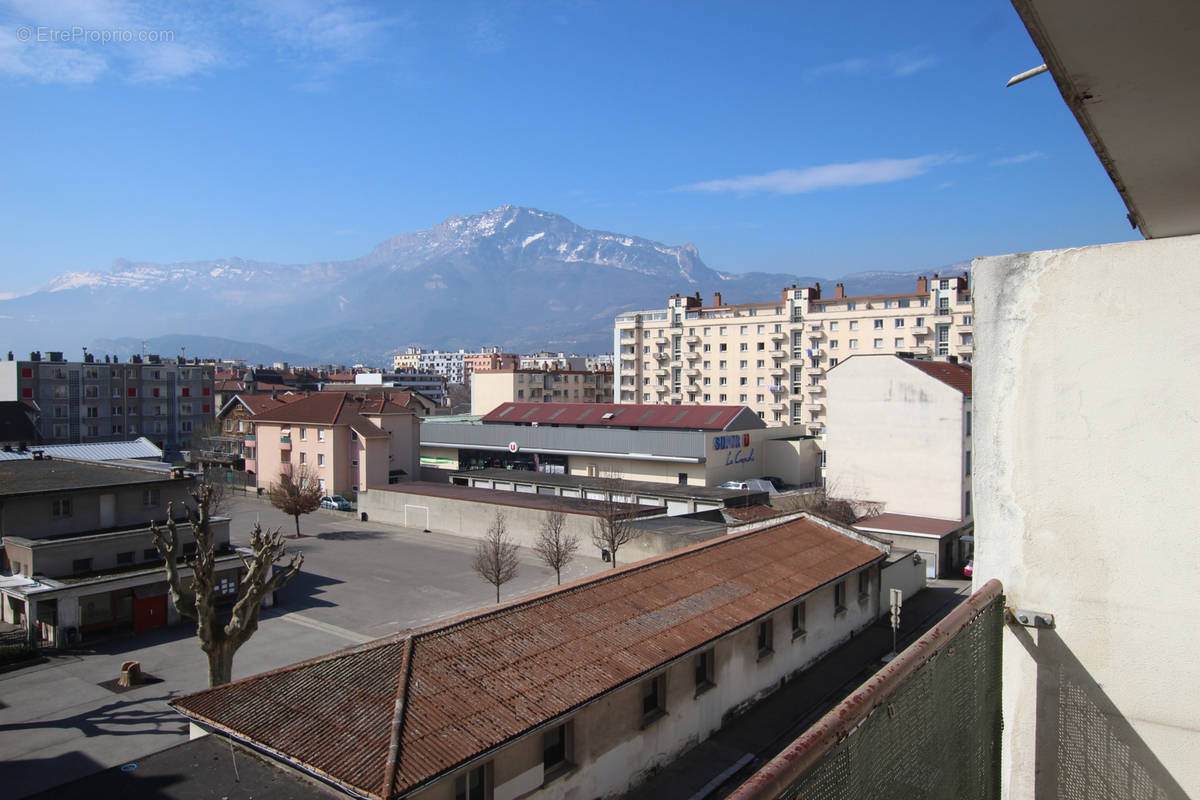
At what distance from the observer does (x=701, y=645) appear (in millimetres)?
12922

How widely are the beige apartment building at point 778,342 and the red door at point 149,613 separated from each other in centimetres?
4798

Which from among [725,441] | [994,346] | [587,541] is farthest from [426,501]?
[994,346]

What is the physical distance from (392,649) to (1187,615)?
10.3 meters

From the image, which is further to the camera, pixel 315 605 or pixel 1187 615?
pixel 315 605

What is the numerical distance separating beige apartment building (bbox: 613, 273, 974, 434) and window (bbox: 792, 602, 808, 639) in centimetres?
4006

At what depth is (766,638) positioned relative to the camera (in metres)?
16.0

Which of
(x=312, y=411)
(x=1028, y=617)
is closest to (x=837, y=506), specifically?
(x=1028, y=617)

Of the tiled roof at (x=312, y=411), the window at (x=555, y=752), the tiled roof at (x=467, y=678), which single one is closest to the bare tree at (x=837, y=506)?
the tiled roof at (x=467, y=678)

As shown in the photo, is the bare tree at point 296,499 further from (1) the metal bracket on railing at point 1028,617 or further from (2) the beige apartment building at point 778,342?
(2) the beige apartment building at point 778,342

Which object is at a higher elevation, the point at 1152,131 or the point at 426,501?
the point at 1152,131

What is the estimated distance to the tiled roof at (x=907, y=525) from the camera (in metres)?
28.6

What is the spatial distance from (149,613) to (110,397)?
49269mm

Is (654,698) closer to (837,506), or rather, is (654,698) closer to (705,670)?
(705,670)

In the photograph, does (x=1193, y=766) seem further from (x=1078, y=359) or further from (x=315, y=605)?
(x=315, y=605)
